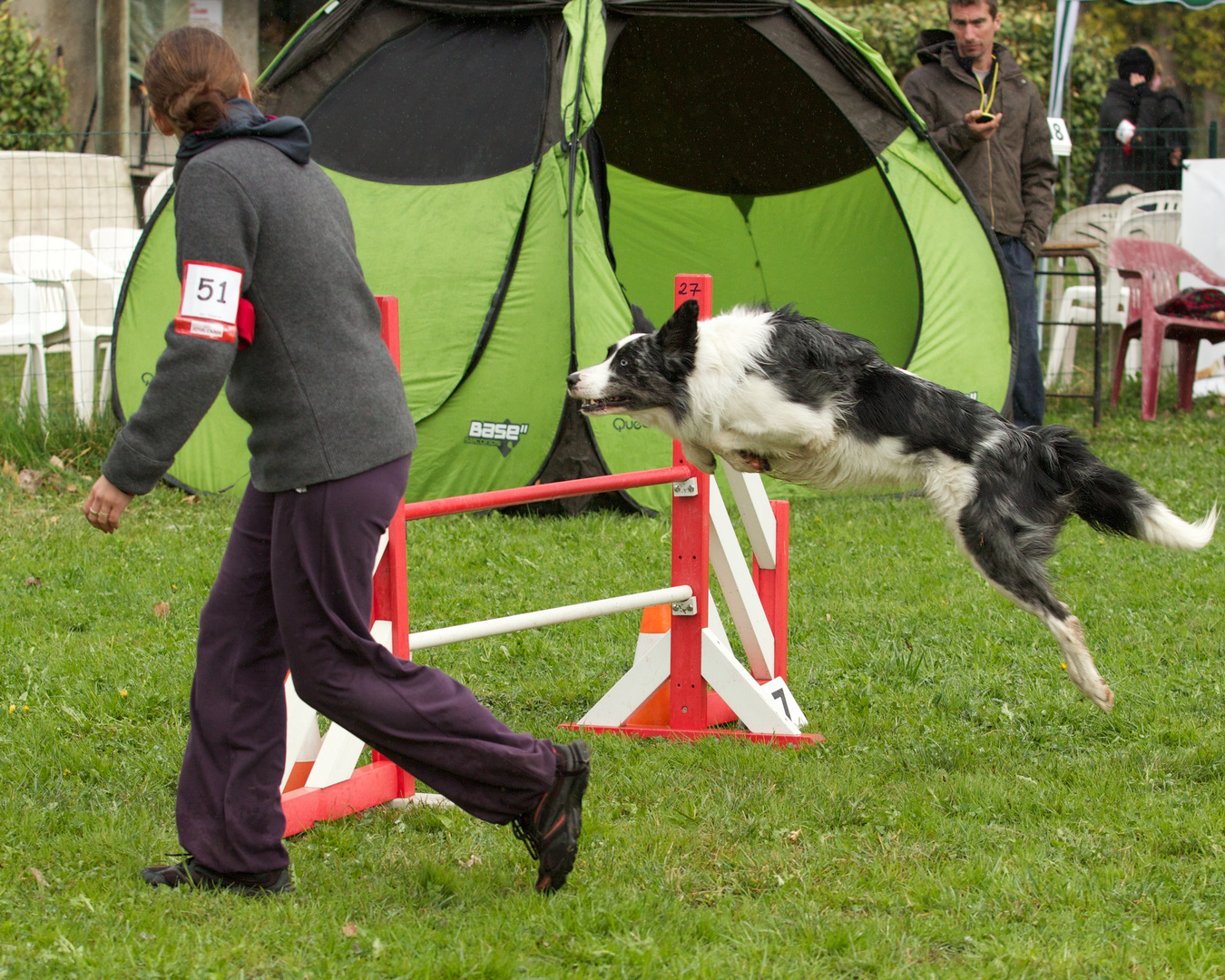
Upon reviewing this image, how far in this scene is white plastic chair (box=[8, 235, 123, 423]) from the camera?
25.3 feet

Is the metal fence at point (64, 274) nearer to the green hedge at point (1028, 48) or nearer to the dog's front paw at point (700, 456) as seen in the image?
the dog's front paw at point (700, 456)

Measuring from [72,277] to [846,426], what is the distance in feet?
20.6

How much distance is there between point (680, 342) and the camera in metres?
3.21

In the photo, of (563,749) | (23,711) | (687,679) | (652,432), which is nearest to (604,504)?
(652,432)

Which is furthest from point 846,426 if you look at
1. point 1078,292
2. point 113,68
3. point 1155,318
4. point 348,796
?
point 113,68

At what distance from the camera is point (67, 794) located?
327 centimetres

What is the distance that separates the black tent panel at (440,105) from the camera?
664cm

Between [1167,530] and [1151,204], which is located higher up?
[1151,204]

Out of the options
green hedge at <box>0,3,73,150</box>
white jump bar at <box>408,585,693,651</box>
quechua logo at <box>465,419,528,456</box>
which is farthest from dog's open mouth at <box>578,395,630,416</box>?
green hedge at <box>0,3,73,150</box>

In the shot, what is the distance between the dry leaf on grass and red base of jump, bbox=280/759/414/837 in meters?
4.33

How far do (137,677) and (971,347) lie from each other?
4.79 meters

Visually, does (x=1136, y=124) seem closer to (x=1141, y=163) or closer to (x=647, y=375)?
(x=1141, y=163)

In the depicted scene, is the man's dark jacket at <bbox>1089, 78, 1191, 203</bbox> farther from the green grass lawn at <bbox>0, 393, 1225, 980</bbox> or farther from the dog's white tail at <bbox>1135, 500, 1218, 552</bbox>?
the dog's white tail at <bbox>1135, 500, 1218, 552</bbox>

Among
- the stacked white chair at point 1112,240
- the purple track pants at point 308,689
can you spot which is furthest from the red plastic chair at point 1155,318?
the purple track pants at point 308,689
